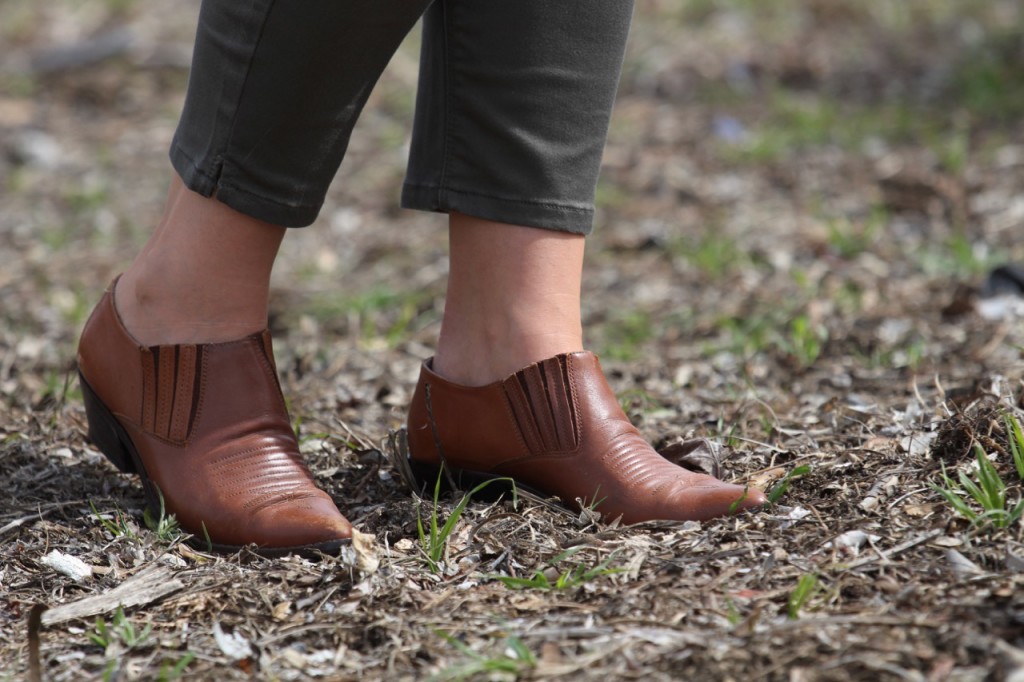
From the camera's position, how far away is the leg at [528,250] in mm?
1365

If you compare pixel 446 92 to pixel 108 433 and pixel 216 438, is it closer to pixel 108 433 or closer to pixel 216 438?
pixel 216 438

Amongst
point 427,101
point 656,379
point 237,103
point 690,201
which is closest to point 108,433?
point 237,103

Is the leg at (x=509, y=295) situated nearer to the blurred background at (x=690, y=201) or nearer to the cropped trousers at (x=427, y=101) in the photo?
the cropped trousers at (x=427, y=101)

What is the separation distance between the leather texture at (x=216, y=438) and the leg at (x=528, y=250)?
0.74ft

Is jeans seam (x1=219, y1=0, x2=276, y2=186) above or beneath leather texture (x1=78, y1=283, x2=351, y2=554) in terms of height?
above

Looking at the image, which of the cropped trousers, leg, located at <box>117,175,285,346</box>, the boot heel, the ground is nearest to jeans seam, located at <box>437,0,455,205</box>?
the cropped trousers

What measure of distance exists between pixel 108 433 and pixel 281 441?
0.27 m

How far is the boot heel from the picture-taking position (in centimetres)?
151

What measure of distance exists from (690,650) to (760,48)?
444 centimetres

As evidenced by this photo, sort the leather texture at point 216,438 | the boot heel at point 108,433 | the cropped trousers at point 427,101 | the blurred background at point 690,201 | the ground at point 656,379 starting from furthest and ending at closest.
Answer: the blurred background at point 690,201 → the boot heel at point 108,433 → the leather texture at point 216,438 → the cropped trousers at point 427,101 → the ground at point 656,379

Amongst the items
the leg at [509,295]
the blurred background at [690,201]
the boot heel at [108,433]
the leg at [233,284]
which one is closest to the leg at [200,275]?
the leg at [233,284]

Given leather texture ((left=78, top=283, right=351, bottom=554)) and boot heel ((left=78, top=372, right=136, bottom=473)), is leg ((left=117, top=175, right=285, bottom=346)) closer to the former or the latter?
leather texture ((left=78, top=283, right=351, bottom=554))

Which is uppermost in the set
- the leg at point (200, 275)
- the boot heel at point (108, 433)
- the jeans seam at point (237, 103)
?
the jeans seam at point (237, 103)

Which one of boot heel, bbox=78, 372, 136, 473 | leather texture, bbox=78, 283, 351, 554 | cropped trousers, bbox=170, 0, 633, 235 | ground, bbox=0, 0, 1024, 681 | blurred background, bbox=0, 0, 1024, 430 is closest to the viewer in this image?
ground, bbox=0, 0, 1024, 681
